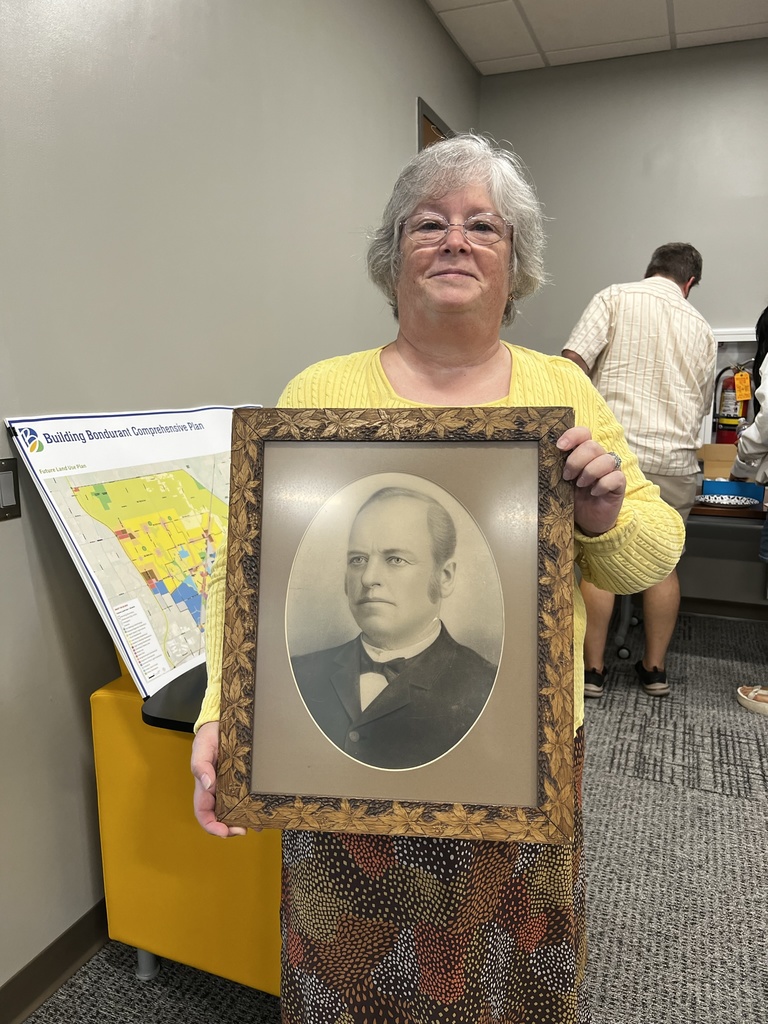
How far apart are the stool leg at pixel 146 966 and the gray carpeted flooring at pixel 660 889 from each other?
15 mm

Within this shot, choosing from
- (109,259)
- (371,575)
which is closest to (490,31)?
(109,259)

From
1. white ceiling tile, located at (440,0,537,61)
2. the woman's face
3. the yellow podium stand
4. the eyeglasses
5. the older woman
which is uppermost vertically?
→ white ceiling tile, located at (440,0,537,61)

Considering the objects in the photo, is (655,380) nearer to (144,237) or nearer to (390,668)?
(144,237)

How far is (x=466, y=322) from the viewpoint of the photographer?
35.1 inches

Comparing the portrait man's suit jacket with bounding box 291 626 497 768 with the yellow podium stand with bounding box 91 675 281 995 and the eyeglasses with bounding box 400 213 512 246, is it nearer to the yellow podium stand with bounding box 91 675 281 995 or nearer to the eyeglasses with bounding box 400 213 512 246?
the eyeglasses with bounding box 400 213 512 246

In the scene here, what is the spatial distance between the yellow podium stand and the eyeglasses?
94cm

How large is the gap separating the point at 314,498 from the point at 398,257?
438mm

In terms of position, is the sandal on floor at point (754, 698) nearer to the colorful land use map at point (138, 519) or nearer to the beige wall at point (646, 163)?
the beige wall at point (646, 163)

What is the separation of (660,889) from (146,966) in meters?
1.22

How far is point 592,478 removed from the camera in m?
0.72

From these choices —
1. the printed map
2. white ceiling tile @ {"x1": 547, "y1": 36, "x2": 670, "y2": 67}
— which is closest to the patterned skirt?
the printed map

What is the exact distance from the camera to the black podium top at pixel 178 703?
1.16m

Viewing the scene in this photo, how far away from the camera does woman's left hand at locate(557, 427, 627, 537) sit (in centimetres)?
71

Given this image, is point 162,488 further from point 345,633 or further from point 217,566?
point 345,633
